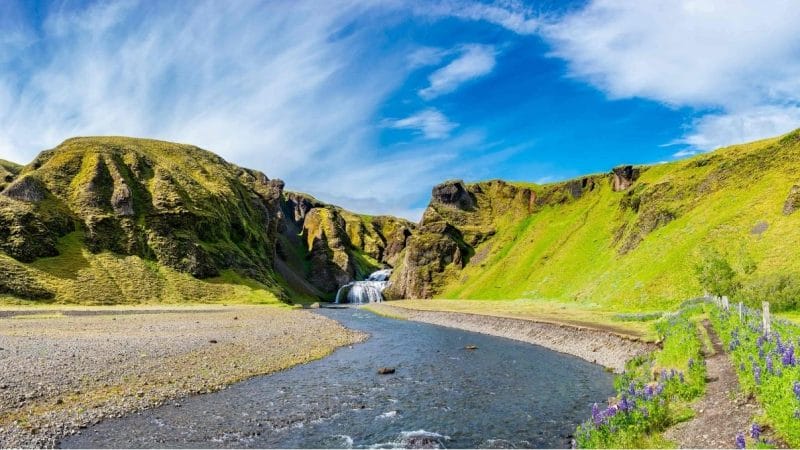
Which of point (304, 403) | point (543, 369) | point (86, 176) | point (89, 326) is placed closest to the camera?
point (304, 403)

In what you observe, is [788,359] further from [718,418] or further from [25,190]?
[25,190]

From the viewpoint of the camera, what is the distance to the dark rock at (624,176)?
13296 cm

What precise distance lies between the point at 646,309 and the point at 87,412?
6720 centimetres

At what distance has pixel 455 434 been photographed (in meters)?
21.8

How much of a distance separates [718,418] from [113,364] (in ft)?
117

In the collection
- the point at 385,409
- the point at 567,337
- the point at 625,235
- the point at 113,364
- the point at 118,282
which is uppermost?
the point at 625,235

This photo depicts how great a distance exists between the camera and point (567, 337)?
48344 mm

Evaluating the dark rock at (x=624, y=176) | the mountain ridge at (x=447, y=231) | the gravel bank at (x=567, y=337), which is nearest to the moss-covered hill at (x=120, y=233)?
the mountain ridge at (x=447, y=231)

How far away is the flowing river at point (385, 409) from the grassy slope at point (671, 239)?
39.7 metres

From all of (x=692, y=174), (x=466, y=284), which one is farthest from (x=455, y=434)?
(x=466, y=284)

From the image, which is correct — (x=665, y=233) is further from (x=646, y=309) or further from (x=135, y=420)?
(x=135, y=420)

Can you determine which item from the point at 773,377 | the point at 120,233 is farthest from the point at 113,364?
the point at 120,233

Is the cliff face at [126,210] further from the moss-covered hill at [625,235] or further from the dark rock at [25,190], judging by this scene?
the moss-covered hill at [625,235]

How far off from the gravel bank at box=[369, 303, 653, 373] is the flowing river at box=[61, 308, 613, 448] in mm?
2065
